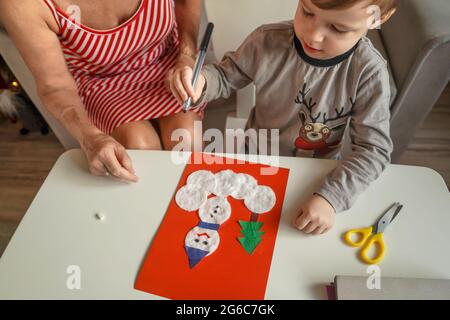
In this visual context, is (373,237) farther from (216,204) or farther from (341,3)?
(341,3)

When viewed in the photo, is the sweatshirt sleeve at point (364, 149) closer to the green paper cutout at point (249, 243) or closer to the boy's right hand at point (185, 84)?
the green paper cutout at point (249, 243)

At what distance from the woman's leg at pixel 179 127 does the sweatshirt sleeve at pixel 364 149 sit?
1.19ft

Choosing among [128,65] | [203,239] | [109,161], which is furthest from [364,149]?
[128,65]

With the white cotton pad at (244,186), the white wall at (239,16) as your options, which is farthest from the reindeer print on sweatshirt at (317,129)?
the white wall at (239,16)

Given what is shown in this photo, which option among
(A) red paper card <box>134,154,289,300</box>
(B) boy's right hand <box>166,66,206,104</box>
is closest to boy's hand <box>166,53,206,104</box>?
(B) boy's right hand <box>166,66,206,104</box>

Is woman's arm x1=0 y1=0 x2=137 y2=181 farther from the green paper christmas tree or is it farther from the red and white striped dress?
the green paper christmas tree

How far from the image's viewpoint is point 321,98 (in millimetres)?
710

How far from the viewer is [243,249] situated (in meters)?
0.54

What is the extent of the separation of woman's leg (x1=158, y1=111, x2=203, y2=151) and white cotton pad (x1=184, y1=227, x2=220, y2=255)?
0.32 metres

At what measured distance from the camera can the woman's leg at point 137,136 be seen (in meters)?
0.80

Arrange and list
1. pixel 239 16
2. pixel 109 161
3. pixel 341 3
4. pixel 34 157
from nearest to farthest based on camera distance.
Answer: pixel 341 3 → pixel 109 161 → pixel 239 16 → pixel 34 157

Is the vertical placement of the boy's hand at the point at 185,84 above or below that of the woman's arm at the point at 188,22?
below

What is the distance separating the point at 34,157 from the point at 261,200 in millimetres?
1260
